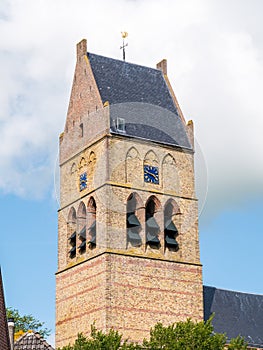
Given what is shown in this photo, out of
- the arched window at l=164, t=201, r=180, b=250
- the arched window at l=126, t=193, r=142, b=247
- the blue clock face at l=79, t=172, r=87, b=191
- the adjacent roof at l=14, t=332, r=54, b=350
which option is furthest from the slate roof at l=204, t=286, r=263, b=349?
the adjacent roof at l=14, t=332, r=54, b=350

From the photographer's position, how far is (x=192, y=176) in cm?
4953

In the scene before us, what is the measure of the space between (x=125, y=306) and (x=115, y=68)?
13342 millimetres

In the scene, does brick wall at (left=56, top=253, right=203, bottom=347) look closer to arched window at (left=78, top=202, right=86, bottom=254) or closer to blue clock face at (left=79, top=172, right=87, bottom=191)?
arched window at (left=78, top=202, right=86, bottom=254)

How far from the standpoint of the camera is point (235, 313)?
52812 mm

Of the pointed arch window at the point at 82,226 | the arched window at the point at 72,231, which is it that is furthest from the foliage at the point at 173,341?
the arched window at the point at 72,231

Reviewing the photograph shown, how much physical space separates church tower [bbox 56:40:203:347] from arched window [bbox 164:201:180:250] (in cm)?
5

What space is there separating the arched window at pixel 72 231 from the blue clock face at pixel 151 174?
170 inches

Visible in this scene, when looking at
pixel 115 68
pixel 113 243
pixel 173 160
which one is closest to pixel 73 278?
pixel 113 243

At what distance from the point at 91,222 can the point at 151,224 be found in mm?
2890

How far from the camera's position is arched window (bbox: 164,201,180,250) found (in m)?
47.4

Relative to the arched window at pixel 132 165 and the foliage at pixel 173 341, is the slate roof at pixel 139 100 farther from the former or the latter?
the foliage at pixel 173 341

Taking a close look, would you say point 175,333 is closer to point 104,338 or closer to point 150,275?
point 104,338

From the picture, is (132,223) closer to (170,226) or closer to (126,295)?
(170,226)

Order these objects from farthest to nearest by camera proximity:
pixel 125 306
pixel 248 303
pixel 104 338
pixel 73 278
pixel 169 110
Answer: pixel 248 303 < pixel 169 110 < pixel 73 278 < pixel 125 306 < pixel 104 338
